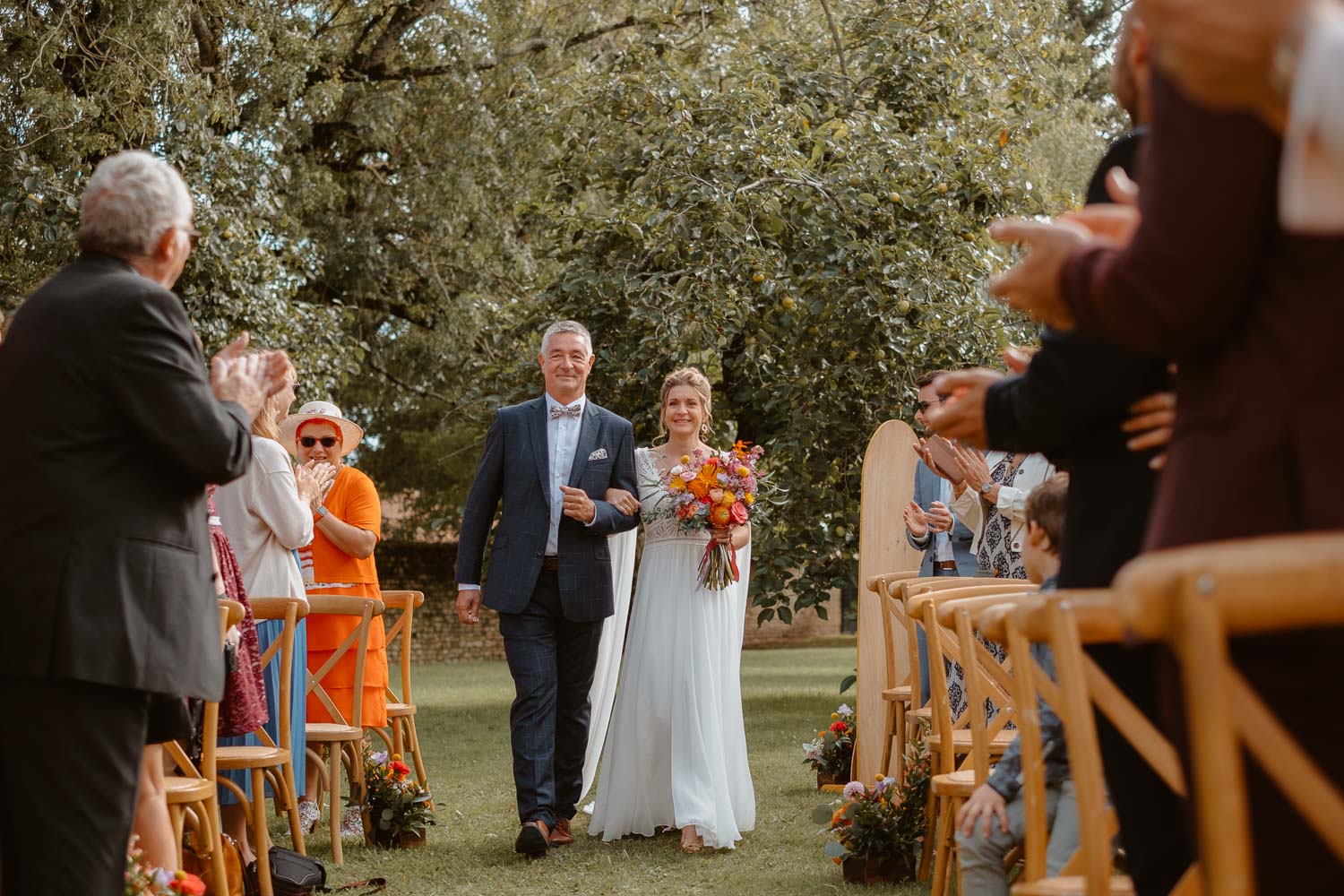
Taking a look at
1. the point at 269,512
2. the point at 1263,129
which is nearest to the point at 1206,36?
the point at 1263,129

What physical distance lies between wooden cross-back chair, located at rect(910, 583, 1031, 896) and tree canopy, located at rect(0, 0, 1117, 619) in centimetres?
514

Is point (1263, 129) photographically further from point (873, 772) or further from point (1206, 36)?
point (873, 772)

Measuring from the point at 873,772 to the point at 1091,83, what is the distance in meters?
15.7

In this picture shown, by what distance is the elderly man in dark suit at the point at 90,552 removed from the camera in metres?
2.92

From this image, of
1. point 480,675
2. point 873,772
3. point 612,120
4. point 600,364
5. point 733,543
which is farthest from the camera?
point 480,675

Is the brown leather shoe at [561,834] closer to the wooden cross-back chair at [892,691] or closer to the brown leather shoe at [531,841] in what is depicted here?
the brown leather shoe at [531,841]

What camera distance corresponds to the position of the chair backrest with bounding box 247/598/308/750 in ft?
17.7

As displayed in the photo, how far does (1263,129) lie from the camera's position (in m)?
1.54

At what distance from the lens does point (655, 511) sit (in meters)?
6.80

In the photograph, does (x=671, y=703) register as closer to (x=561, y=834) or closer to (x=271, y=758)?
(x=561, y=834)

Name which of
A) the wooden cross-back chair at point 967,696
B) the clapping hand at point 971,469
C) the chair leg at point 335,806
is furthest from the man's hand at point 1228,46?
the chair leg at point 335,806

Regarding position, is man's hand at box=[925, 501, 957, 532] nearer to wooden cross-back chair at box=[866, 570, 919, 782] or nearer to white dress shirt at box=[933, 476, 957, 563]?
wooden cross-back chair at box=[866, 570, 919, 782]

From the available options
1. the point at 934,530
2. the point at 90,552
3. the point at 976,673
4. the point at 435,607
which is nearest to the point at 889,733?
the point at 934,530

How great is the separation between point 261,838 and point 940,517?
3373 millimetres
